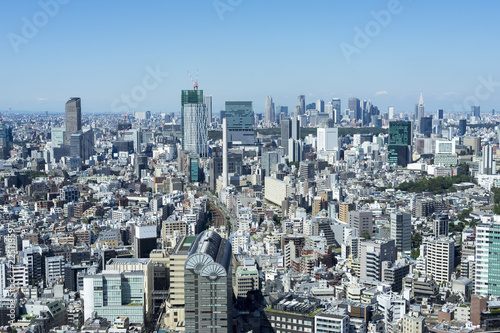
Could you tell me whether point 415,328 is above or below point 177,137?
below

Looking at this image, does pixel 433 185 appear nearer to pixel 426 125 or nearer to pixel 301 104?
pixel 426 125

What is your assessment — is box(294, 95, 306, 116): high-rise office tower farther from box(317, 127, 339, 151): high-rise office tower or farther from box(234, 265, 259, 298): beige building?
box(234, 265, 259, 298): beige building

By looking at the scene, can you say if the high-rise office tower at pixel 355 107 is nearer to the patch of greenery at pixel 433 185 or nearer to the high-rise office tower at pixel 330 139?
the high-rise office tower at pixel 330 139

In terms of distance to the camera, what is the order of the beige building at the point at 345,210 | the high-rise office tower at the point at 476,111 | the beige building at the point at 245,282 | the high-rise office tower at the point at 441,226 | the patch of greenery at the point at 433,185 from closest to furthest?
1. the beige building at the point at 245,282
2. the high-rise office tower at the point at 441,226
3. the beige building at the point at 345,210
4. the patch of greenery at the point at 433,185
5. the high-rise office tower at the point at 476,111

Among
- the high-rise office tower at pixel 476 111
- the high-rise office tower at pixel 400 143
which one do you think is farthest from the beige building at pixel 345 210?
the high-rise office tower at pixel 476 111

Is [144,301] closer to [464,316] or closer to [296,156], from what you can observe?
[464,316]

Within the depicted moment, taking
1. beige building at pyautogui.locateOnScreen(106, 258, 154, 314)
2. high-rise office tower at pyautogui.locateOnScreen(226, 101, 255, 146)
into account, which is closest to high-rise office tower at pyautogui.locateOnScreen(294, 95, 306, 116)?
high-rise office tower at pyautogui.locateOnScreen(226, 101, 255, 146)

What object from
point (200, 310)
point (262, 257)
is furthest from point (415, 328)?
point (262, 257)
